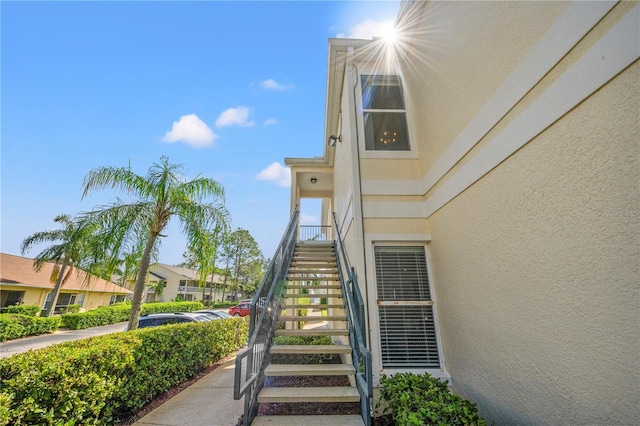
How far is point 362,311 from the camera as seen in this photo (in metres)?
3.52

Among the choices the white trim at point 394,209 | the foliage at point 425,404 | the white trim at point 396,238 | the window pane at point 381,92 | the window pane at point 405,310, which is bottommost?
the foliage at point 425,404

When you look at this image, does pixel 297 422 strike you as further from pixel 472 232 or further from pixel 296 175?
pixel 296 175

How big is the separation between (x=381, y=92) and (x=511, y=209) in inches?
166

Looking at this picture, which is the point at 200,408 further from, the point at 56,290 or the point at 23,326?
the point at 56,290

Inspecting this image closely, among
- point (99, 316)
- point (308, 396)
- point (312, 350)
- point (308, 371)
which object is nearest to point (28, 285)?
point (99, 316)

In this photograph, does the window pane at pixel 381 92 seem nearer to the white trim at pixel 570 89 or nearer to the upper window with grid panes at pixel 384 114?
the upper window with grid panes at pixel 384 114

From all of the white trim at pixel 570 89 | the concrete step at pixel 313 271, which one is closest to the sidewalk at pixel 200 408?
the concrete step at pixel 313 271

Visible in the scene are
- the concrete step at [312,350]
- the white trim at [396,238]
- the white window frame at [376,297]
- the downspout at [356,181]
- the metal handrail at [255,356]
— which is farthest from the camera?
the white trim at [396,238]

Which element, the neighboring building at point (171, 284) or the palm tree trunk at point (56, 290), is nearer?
the palm tree trunk at point (56, 290)

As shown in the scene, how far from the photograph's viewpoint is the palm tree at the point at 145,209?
661cm

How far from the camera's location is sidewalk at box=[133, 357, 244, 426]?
3709 millimetres

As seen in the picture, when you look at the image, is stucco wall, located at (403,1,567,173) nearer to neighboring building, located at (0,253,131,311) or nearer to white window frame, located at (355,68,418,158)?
white window frame, located at (355,68,418,158)

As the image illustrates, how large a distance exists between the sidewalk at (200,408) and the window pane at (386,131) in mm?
5317

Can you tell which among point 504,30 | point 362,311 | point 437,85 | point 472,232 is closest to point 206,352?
point 362,311
